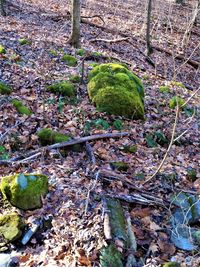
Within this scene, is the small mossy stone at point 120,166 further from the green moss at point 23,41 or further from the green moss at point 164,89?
the green moss at point 23,41

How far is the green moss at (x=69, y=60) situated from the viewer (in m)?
8.82

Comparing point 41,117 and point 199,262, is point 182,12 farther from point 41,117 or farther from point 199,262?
point 199,262

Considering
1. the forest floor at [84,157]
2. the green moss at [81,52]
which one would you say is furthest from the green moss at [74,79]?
the green moss at [81,52]

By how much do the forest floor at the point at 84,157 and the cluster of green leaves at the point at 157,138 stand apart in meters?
0.02

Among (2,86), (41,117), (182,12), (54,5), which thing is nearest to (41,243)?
(41,117)

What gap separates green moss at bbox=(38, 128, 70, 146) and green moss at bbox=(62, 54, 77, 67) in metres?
3.71

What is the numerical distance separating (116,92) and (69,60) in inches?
102

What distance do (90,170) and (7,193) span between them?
4.26 feet

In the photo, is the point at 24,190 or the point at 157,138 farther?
the point at 157,138

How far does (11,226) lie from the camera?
3.81 metres

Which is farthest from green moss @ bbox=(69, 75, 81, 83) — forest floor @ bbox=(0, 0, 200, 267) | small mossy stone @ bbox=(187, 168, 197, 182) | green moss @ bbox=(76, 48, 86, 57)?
small mossy stone @ bbox=(187, 168, 197, 182)

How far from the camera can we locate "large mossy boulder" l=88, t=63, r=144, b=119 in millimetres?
6840

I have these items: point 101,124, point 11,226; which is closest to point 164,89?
point 101,124

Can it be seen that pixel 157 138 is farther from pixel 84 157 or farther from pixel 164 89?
pixel 164 89
